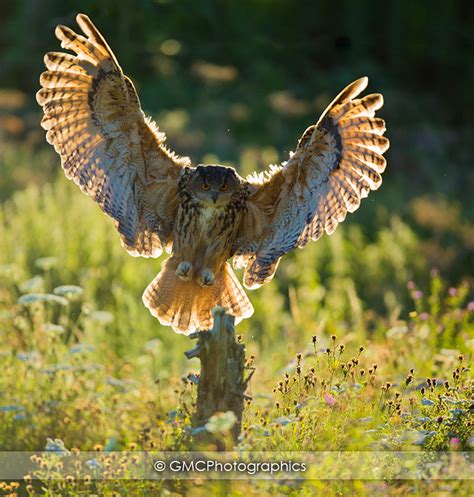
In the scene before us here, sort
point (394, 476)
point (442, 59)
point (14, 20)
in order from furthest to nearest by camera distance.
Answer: point (14, 20)
point (442, 59)
point (394, 476)

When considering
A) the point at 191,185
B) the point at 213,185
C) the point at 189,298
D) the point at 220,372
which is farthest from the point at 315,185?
the point at 220,372

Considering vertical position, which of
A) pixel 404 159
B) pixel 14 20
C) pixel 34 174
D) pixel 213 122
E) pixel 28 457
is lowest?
pixel 28 457

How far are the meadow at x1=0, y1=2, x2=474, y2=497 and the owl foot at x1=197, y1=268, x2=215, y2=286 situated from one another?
571mm

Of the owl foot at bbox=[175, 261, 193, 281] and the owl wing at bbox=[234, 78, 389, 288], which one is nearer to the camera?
the owl wing at bbox=[234, 78, 389, 288]

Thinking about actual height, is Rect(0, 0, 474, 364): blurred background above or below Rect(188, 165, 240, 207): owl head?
above

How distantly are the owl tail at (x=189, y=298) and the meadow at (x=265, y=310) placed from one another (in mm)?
344

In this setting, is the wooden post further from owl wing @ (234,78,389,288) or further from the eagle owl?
owl wing @ (234,78,389,288)

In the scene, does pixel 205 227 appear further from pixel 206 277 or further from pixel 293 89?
pixel 293 89

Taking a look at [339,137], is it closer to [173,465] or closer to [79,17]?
[79,17]

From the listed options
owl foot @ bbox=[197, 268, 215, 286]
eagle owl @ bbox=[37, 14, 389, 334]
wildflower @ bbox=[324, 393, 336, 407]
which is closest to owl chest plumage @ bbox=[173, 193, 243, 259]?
eagle owl @ bbox=[37, 14, 389, 334]

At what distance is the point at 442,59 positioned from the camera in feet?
57.4

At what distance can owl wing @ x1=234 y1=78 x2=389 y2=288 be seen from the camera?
5023 mm

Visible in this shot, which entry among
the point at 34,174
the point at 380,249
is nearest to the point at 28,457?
the point at 380,249

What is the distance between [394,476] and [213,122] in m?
12.4
